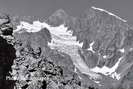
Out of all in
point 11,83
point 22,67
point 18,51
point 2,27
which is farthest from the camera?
point 18,51

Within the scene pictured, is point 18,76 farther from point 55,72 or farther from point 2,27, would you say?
point 2,27

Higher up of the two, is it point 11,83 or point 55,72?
point 11,83

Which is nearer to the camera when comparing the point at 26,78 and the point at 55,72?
the point at 26,78

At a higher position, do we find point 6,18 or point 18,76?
point 6,18

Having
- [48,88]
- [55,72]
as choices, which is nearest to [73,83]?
[55,72]

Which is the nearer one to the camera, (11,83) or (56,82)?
(11,83)

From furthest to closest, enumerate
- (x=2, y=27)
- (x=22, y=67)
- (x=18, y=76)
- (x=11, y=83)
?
(x=22, y=67)
(x=18, y=76)
(x=2, y=27)
(x=11, y=83)

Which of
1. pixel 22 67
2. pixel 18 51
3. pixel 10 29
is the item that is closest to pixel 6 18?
pixel 10 29

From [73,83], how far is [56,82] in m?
6.74

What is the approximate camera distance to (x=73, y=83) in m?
53.1

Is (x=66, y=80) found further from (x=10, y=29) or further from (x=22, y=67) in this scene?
(x=10, y=29)

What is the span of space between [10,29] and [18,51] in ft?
71.0

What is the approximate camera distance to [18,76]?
42531mm

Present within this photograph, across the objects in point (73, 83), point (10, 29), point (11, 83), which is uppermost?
point (10, 29)
